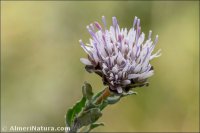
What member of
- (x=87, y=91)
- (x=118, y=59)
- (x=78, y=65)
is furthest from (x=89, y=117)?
(x=78, y=65)

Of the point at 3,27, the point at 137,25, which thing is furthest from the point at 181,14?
the point at 137,25

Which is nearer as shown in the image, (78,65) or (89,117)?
(89,117)

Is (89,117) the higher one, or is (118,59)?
(118,59)

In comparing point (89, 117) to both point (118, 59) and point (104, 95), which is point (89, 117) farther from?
point (118, 59)

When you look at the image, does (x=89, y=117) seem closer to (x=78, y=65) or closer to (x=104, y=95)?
(x=104, y=95)

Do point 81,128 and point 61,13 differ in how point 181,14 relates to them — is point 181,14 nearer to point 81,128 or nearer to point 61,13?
point 61,13

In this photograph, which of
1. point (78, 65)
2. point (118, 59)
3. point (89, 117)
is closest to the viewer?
point (89, 117)

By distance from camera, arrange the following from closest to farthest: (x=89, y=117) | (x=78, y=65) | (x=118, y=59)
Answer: (x=89, y=117) → (x=118, y=59) → (x=78, y=65)

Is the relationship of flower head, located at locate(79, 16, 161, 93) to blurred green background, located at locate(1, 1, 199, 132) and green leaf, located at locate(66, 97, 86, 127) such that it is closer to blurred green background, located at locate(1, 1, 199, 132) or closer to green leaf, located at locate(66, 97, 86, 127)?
green leaf, located at locate(66, 97, 86, 127)
